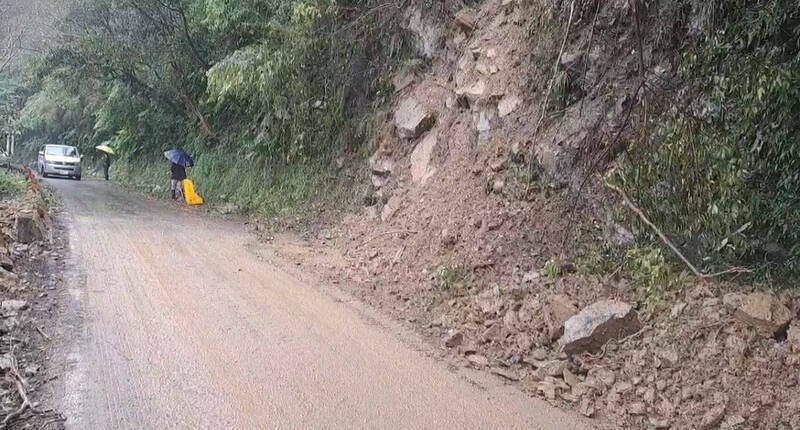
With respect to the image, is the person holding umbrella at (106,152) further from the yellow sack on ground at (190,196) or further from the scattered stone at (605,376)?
the scattered stone at (605,376)

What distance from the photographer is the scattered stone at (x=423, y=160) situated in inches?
400

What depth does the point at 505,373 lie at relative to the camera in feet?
18.1

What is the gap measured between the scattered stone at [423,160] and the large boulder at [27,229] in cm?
607

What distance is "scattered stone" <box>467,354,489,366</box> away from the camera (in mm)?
5715

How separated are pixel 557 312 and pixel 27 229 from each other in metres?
8.05

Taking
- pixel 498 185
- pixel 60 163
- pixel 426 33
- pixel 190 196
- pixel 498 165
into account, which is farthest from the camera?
pixel 60 163

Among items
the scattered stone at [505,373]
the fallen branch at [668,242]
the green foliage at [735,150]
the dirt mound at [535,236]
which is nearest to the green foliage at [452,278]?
the dirt mound at [535,236]

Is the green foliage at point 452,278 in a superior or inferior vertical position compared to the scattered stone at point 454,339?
superior

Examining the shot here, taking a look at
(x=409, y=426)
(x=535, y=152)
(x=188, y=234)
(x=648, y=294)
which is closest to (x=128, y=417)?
(x=409, y=426)

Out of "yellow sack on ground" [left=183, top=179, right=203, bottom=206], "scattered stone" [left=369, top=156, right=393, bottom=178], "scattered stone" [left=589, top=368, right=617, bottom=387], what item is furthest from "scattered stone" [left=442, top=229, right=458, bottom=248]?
"yellow sack on ground" [left=183, top=179, right=203, bottom=206]

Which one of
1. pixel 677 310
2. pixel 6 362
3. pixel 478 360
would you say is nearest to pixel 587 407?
pixel 478 360

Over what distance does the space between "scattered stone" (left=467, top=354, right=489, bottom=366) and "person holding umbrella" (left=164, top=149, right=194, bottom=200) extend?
12.7 meters

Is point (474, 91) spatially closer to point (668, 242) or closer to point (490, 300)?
point (490, 300)

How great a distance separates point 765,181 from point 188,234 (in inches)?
370
